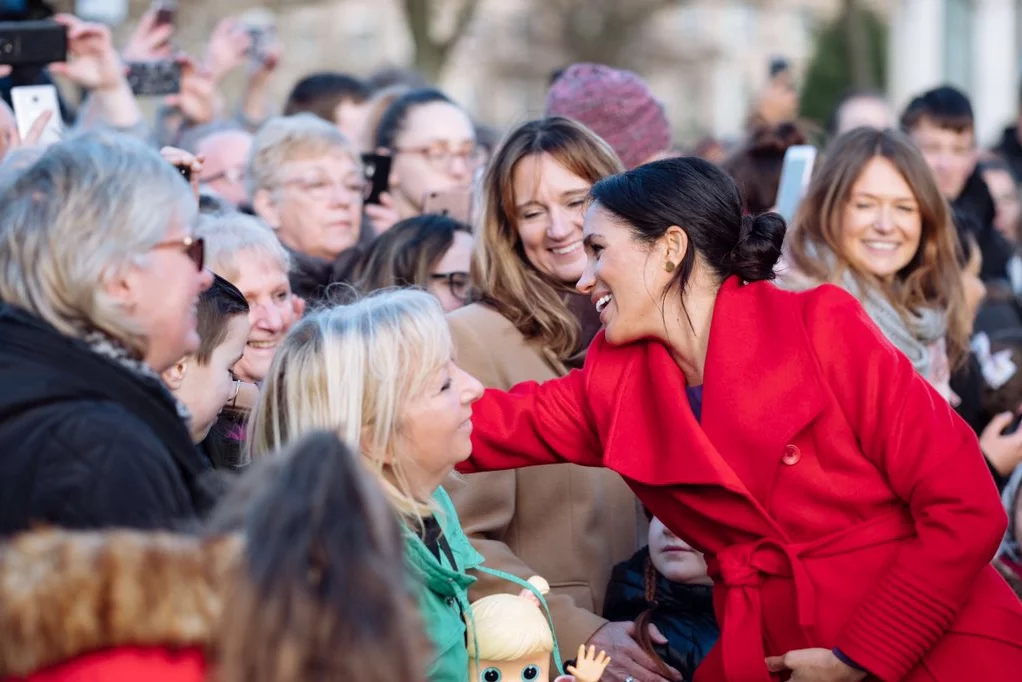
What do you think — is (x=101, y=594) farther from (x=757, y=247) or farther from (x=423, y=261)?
(x=423, y=261)

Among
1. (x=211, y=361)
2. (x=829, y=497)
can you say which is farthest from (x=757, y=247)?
(x=211, y=361)

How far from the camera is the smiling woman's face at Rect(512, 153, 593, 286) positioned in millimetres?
4395

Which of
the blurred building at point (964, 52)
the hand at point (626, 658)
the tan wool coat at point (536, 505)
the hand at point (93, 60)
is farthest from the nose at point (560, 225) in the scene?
the blurred building at point (964, 52)

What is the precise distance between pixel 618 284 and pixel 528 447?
496 mm

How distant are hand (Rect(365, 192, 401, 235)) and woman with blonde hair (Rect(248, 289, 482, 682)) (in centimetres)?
332

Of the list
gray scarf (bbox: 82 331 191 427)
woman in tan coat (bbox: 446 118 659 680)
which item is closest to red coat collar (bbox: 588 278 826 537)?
woman in tan coat (bbox: 446 118 659 680)

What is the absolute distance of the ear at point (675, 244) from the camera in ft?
11.9

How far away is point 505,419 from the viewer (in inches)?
150

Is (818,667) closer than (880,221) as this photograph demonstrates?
Yes

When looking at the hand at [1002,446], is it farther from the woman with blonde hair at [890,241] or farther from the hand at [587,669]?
the hand at [587,669]

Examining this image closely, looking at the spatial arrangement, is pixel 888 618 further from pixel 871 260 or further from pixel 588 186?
pixel 871 260

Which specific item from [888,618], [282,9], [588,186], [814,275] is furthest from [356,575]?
[282,9]

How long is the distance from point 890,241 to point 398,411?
8.64 ft

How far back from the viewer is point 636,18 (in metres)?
36.8
